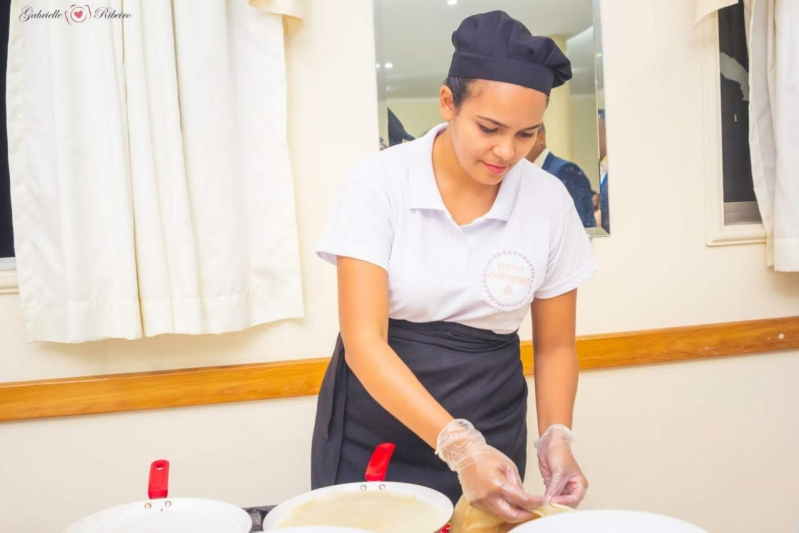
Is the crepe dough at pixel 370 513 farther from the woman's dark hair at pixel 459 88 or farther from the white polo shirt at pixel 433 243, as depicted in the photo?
the woman's dark hair at pixel 459 88

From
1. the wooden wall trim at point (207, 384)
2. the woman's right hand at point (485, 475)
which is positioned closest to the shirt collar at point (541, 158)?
the wooden wall trim at point (207, 384)

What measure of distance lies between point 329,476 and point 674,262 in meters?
1.58

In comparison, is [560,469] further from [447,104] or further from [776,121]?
[776,121]

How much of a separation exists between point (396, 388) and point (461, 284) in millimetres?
235

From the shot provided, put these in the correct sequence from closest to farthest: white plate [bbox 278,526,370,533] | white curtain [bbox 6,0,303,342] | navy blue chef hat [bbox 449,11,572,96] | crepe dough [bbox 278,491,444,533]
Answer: white plate [bbox 278,526,370,533]
crepe dough [bbox 278,491,444,533]
navy blue chef hat [bbox 449,11,572,96]
white curtain [bbox 6,0,303,342]

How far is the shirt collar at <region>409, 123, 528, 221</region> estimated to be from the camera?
131 cm

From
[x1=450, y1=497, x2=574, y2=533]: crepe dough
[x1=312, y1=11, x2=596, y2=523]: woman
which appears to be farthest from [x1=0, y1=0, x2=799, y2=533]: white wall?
[x1=450, y1=497, x2=574, y2=533]: crepe dough

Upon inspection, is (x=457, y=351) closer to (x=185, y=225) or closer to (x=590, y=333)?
(x=185, y=225)

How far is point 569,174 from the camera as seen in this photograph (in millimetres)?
2346

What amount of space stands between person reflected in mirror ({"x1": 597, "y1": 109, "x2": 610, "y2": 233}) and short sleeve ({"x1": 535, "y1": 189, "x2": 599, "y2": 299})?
3.27 ft

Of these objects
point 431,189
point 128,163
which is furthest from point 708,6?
point 128,163

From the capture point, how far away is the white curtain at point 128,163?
1934 millimetres

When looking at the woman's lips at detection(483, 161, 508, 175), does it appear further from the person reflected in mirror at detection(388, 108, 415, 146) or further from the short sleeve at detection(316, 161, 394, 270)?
the person reflected in mirror at detection(388, 108, 415, 146)

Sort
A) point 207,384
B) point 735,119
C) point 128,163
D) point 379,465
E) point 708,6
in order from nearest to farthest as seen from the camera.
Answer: point 379,465 < point 128,163 < point 207,384 < point 708,6 < point 735,119
